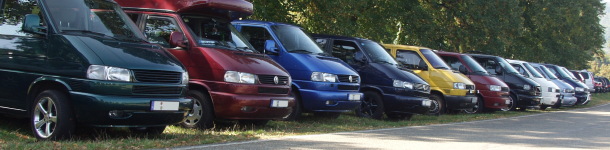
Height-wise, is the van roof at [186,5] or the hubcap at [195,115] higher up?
the van roof at [186,5]

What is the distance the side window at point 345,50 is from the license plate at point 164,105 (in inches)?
252

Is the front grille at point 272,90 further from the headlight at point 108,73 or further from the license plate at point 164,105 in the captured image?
the headlight at point 108,73

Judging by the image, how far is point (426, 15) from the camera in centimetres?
2852

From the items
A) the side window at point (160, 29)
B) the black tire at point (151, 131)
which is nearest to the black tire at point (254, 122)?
the side window at point (160, 29)

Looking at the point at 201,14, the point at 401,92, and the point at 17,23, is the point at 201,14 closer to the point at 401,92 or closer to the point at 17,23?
the point at 17,23

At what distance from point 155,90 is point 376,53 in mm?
7103

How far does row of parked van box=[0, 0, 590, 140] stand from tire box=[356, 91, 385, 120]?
0.07 feet

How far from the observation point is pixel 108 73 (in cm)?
796

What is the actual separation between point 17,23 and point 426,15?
2170 centimetres

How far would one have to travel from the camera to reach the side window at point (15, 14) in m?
8.49

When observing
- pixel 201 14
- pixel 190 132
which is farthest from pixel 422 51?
pixel 190 132

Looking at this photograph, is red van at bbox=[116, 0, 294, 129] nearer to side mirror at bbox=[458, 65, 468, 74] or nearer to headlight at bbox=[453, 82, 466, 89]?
headlight at bbox=[453, 82, 466, 89]

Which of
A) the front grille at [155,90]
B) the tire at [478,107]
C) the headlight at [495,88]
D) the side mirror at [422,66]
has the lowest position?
the tire at [478,107]

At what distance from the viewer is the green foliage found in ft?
71.6
